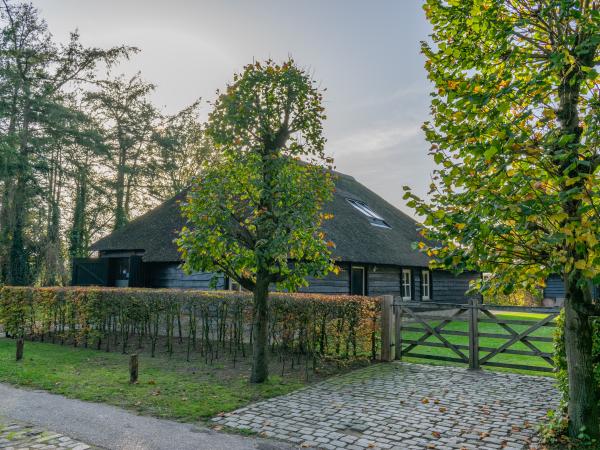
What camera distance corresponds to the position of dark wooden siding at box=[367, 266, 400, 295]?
18.5 m

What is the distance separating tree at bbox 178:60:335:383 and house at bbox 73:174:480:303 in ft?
23.5

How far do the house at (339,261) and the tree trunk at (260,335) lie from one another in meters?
7.26

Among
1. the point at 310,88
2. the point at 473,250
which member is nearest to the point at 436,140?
the point at 473,250

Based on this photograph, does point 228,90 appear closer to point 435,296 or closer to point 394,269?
point 394,269

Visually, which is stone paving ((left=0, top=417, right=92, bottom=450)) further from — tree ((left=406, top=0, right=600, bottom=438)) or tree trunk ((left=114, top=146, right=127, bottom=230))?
tree trunk ((left=114, top=146, right=127, bottom=230))

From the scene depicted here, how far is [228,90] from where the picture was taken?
27.1 feet

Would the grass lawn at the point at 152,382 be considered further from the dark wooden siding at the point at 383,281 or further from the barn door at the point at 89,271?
the dark wooden siding at the point at 383,281

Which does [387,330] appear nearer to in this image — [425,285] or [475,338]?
[475,338]

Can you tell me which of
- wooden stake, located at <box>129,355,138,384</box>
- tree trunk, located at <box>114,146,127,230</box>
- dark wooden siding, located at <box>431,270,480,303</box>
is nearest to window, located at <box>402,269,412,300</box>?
dark wooden siding, located at <box>431,270,480,303</box>

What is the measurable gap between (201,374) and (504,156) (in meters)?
6.67

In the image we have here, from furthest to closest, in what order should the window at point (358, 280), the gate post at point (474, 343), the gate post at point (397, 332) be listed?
the window at point (358, 280), the gate post at point (397, 332), the gate post at point (474, 343)

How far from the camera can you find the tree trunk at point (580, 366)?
5117 millimetres

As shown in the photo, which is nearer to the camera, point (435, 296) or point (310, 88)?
point (310, 88)

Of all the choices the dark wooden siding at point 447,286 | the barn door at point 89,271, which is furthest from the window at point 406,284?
the barn door at point 89,271
